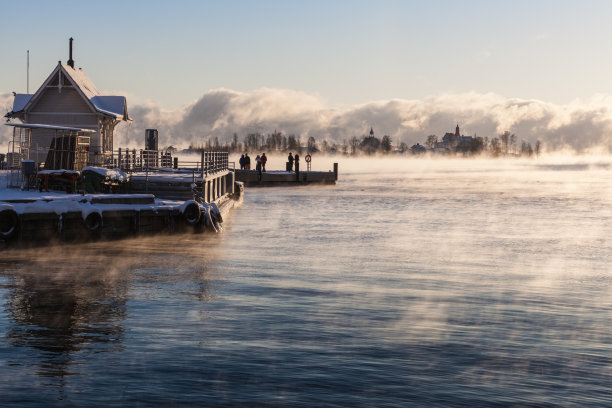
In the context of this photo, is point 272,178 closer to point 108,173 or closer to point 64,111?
point 64,111

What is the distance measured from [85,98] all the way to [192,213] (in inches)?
769

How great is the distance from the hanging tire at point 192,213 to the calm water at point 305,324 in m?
1.34

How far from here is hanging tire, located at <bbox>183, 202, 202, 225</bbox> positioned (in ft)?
107

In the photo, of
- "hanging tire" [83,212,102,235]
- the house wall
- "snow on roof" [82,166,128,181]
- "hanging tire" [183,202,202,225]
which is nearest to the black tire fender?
"hanging tire" [83,212,102,235]

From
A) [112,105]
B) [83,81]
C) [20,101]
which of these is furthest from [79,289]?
[20,101]

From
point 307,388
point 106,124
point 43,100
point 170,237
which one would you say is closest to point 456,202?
point 106,124

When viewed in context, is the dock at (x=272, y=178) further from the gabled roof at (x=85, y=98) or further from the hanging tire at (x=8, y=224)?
the hanging tire at (x=8, y=224)

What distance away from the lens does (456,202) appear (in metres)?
63.6

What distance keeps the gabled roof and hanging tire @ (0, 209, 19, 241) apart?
73.5 feet

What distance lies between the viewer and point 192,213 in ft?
108

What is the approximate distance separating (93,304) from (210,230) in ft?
53.9

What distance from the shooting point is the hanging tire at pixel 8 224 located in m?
27.3

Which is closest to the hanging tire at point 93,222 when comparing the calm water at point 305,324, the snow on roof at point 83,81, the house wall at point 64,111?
the calm water at point 305,324

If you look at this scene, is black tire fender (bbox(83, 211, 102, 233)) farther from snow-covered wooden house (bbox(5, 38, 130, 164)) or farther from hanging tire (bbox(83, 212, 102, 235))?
snow-covered wooden house (bbox(5, 38, 130, 164))
